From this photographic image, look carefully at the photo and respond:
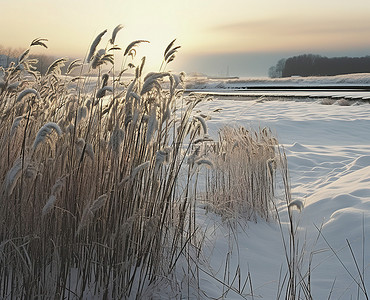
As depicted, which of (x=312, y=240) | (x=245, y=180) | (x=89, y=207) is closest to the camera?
(x=89, y=207)

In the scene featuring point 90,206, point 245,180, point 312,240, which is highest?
point 90,206

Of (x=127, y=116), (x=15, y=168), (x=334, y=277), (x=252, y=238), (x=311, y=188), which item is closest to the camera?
(x=15, y=168)

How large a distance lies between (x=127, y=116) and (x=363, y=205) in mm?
2362

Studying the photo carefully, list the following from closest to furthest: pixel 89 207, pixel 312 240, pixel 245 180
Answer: pixel 89 207 → pixel 312 240 → pixel 245 180

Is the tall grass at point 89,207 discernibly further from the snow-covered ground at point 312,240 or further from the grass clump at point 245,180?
the grass clump at point 245,180

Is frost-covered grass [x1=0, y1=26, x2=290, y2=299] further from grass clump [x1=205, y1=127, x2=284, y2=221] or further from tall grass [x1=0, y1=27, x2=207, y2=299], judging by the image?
grass clump [x1=205, y1=127, x2=284, y2=221]

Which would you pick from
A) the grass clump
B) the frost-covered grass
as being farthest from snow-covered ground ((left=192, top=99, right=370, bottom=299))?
the frost-covered grass

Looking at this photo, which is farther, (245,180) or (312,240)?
(245,180)

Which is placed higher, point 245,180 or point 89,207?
point 89,207

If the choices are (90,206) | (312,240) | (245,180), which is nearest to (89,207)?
(90,206)

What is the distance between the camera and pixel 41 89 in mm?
2623

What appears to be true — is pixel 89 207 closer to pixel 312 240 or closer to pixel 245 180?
pixel 312 240

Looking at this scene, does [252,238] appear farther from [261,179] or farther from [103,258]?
[103,258]

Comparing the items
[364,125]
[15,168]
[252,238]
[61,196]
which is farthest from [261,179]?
[364,125]
